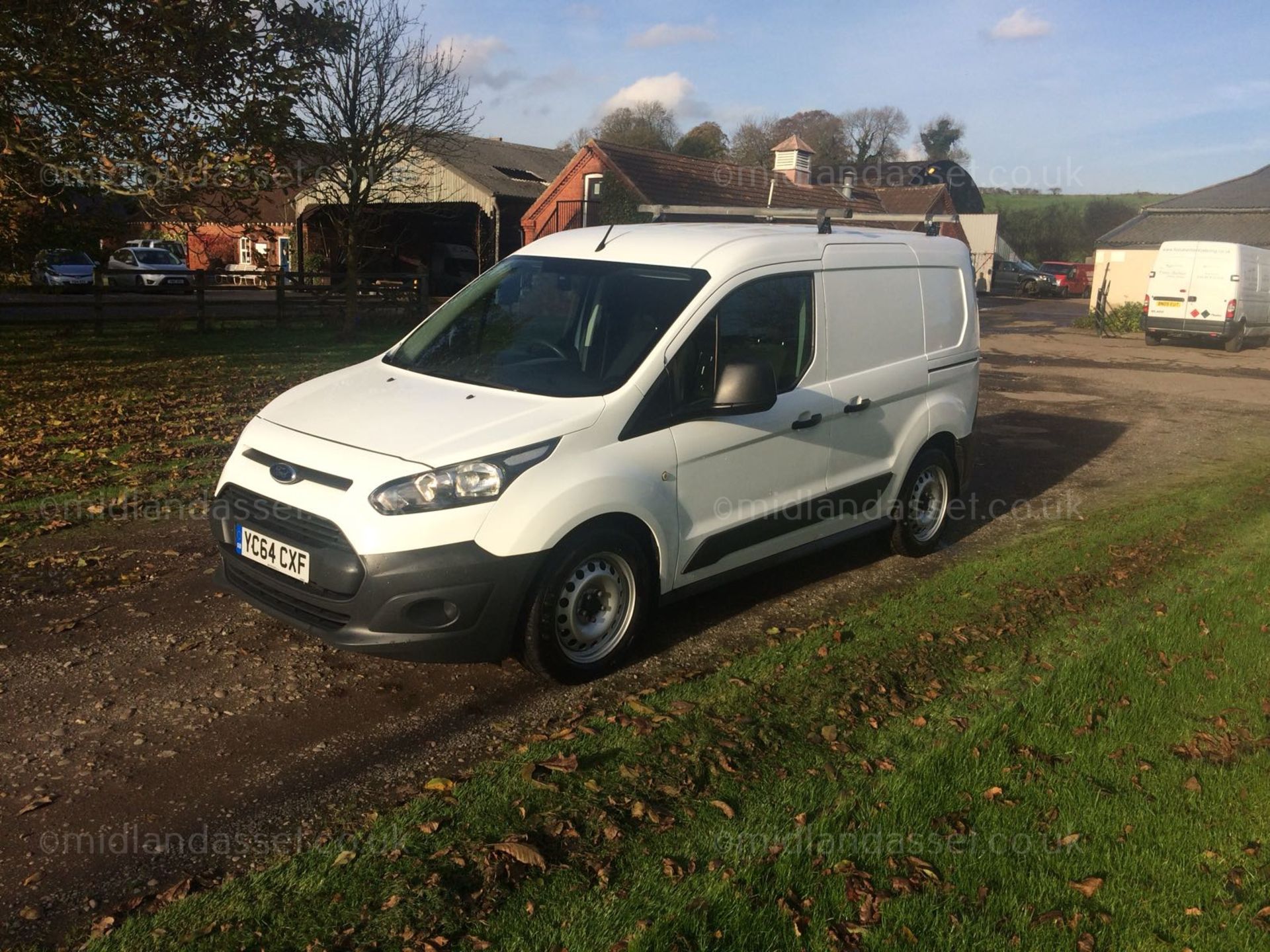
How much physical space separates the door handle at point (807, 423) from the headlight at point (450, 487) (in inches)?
71.4

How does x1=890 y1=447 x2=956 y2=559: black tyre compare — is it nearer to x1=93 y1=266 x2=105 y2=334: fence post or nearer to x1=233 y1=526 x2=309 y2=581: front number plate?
x1=233 y1=526 x2=309 y2=581: front number plate

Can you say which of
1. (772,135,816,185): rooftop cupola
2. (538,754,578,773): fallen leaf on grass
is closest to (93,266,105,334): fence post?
(538,754,578,773): fallen leaf on grass

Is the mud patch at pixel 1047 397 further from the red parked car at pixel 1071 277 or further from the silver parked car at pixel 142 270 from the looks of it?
the red parked car at pixel 1071 277

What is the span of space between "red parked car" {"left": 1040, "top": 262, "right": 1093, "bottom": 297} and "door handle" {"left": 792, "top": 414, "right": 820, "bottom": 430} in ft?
158

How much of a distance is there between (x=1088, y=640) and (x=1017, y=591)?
2.90 ft

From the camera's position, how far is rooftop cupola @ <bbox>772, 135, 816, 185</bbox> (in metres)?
43.7

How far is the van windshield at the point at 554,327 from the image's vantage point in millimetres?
5105

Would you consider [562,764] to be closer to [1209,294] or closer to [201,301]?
[201,301]

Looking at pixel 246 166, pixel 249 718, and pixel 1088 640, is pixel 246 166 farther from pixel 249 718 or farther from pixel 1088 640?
pixel 1088 640

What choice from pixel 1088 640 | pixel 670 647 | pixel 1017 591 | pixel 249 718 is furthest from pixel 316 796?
pixel 1017 591

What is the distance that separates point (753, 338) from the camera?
5531 millimetres

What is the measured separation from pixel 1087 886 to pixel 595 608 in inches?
92.8

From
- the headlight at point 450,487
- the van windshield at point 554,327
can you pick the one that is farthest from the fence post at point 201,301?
the headlight at point 450,487

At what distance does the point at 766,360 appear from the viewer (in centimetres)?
558
